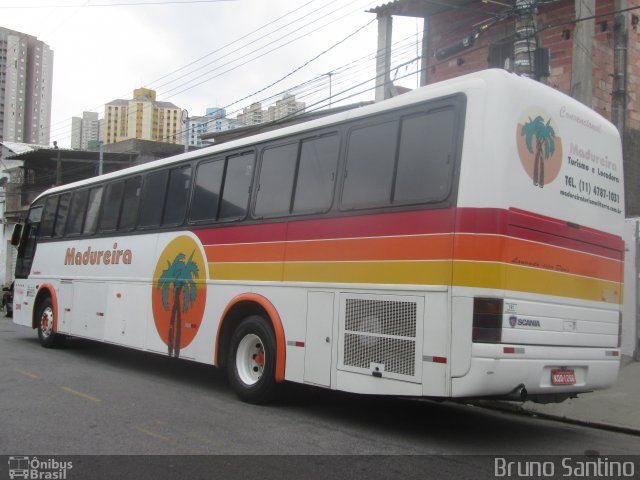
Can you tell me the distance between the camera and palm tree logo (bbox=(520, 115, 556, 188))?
19.9 ft

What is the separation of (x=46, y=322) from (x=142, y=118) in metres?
17.1

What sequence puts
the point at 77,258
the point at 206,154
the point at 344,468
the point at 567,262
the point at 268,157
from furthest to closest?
the point at 77,258
the point at 206,154
the point at 268,157
the point at 567,262
the point at 344,468

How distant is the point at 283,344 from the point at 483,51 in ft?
32.9

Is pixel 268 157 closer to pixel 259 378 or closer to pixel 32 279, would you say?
A: pixel 259 378

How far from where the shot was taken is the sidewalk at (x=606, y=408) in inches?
306

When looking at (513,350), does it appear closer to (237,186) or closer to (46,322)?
(237,186)

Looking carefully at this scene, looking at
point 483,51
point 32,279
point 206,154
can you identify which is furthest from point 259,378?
point 483,51

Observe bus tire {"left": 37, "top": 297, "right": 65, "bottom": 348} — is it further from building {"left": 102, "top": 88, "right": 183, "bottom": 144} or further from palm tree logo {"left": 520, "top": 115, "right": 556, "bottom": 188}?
building {"left": 102, "top": 88, "right": 183, "bottom": 144}

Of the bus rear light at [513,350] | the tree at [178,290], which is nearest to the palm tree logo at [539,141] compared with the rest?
the bus rear light at [513,350]

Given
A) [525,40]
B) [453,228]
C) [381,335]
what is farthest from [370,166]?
[525,40]

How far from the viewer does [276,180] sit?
26.6 ft

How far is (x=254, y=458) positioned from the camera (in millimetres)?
5387

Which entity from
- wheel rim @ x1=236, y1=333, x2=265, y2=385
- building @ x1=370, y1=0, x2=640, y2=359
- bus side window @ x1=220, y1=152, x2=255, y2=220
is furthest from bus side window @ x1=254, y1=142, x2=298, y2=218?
building @ x1=370, y1=0, x2=640, y2=359

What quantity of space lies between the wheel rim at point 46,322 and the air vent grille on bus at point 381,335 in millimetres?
9081
